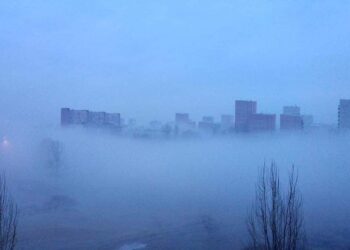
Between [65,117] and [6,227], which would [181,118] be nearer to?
[65,117]

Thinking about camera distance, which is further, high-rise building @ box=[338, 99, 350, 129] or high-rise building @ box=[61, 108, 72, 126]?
high-rise building @ box=[61, 108, 72, 126]

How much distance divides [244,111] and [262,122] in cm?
165

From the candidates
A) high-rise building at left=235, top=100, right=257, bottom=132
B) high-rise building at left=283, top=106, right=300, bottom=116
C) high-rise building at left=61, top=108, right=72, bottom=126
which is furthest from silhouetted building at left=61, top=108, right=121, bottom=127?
high-rise building at left=283, top=106, right=300, bottom=116

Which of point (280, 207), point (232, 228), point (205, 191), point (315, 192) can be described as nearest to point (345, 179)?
point (315, 192)

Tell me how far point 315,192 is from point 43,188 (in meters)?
16.8

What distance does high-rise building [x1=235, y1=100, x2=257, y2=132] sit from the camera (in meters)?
33.2

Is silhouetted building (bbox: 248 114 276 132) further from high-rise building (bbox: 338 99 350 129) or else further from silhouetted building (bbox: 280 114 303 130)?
high-rise building (bbox: 338 99 350 129)

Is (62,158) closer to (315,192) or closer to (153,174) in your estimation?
(153,174)

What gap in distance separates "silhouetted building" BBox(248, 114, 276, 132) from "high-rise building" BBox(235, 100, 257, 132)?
32 centimetres

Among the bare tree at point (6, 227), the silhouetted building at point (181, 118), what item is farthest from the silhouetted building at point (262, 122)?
the bare tree at point (6, 227)

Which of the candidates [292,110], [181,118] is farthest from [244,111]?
[181,118]

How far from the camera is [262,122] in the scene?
33.7m

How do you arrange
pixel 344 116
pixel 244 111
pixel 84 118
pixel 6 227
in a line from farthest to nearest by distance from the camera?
pixel 84 118
pixel 244 111
pixel 344 116
pixel 6 227

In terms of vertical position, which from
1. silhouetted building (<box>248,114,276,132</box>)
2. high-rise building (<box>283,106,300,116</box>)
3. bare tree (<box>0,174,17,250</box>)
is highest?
high-rise building (<box>283,106,300,116</box>)
